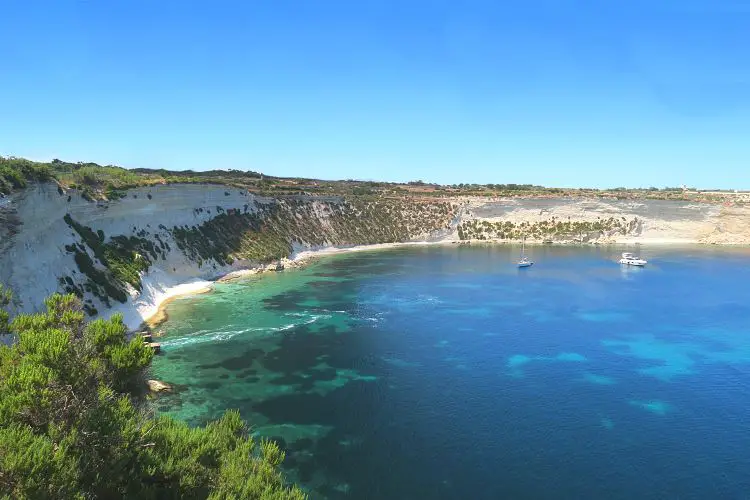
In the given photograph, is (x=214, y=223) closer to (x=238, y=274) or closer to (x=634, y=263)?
(x=238, y=274)

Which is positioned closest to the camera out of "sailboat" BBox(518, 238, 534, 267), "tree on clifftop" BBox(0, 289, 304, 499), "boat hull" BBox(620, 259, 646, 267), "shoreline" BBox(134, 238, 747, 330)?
"tree on clifftop" BBox(0, 289, 304, 499)

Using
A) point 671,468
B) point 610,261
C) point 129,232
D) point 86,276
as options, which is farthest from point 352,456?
point 610,261

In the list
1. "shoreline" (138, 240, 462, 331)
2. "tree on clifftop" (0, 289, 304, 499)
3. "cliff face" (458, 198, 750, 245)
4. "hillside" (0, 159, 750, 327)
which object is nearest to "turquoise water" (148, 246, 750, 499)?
"shoreline" (138, 240, 462, 331)

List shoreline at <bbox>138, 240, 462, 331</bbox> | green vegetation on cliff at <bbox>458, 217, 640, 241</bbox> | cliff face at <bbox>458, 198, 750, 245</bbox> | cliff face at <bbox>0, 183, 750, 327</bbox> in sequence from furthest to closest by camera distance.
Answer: green vegetation on cliff at <bbox>458, 217, 640, 241</bbox>
cliff face at <bbox>458, 198, 750, 245</bbox>
shoreline at <bbox>138, 240, 462, 331</bbox>
cliff face at <bbox>0, 183, 750, 327</bbox>

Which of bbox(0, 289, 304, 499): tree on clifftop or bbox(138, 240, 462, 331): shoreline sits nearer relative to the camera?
bbox(0, 289, 304, 499): tree on clifftop

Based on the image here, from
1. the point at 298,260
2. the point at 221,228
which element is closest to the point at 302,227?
the point at 298,260

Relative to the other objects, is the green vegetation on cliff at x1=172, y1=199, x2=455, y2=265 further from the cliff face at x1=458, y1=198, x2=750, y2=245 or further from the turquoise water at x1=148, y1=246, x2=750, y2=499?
the cliff face at x1=458, y1=198, x2=750, y2=245

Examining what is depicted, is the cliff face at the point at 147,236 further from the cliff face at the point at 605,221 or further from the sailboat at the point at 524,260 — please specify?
the sailboat at the point at 524,260
